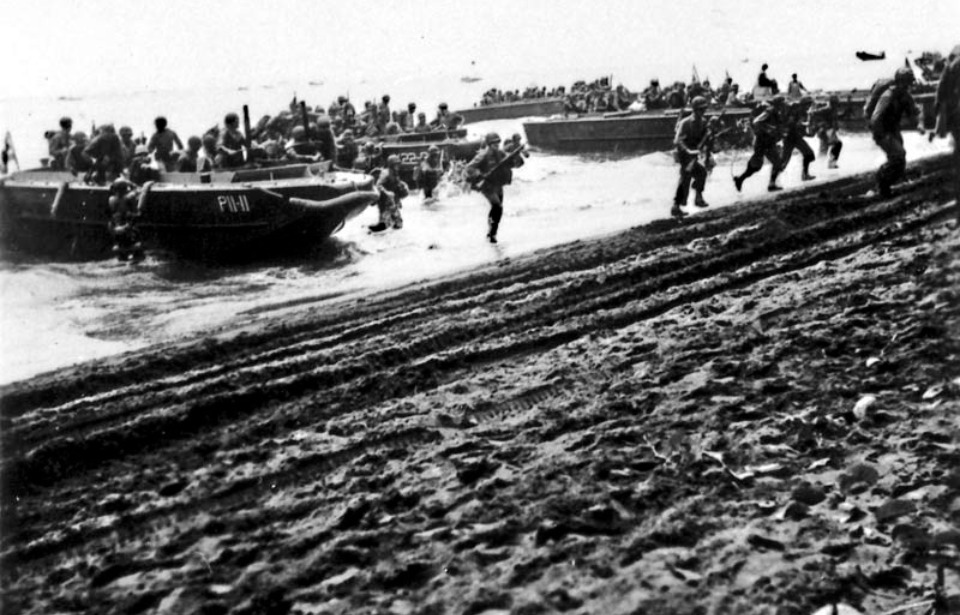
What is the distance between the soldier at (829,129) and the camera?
18.8 metres

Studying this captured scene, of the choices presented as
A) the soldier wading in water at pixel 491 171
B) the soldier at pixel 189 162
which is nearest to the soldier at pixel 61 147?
the soldier at pixel 189 162

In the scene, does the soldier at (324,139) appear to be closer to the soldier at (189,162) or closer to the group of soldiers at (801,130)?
the soldier at (189,162)

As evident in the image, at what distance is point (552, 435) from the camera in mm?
5539

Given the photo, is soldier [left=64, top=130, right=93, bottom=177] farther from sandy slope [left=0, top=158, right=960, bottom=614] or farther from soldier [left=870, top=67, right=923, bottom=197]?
soldier [left=870, top=67, right=923, bottom=197]

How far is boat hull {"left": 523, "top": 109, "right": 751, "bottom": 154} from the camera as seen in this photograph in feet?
90.6

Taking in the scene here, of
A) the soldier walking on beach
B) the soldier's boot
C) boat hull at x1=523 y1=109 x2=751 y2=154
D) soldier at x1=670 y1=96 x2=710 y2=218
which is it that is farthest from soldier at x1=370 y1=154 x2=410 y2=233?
boat hull at x1=523 y1=109 x2=751 y2=154

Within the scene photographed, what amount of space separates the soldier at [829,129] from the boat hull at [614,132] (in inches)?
124

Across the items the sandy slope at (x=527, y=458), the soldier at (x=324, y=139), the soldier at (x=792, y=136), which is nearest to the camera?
the sandy slope at (x=527, y=458)

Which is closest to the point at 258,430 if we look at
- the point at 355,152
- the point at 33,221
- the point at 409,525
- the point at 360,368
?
the point at 360,368

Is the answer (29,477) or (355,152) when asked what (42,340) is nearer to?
(29,477)

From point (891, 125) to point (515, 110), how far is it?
29.0 metres

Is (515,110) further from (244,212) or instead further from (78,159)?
(244,212)

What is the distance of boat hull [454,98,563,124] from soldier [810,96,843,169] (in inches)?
685

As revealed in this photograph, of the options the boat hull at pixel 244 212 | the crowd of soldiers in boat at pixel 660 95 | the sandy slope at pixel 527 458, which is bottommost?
the sandy slope at pixel 527 458
